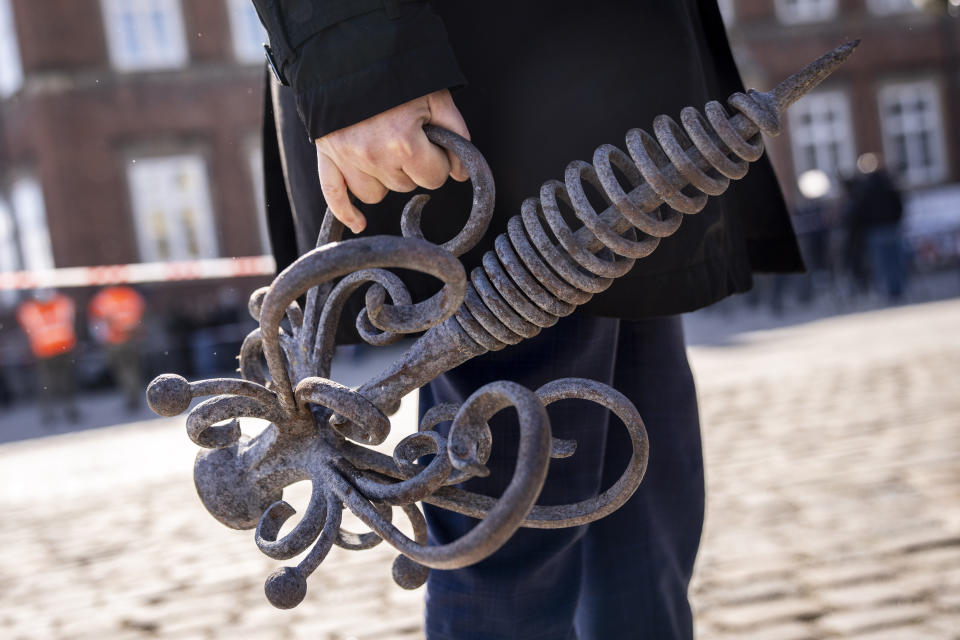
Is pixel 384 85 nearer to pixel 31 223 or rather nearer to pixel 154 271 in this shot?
pixel 154 271

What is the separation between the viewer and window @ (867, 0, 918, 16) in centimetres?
2191

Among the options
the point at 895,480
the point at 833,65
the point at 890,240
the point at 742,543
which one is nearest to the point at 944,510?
the point at 895,480

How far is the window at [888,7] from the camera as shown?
21.9 meters

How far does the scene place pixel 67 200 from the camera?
56.5ft

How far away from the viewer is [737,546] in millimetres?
2982

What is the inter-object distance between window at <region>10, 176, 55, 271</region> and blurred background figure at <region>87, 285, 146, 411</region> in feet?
22.9

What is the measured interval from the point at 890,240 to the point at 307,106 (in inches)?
454

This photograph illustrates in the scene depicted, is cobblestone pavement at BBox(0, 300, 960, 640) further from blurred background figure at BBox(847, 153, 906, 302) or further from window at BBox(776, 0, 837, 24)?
window at BBox(776, 0, 837, 24)

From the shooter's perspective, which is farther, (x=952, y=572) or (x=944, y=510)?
(x=944, y=510)

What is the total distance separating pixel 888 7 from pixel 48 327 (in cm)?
1896

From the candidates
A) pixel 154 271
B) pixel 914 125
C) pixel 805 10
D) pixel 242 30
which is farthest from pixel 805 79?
pixel 914 125

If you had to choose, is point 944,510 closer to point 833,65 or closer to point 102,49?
point 833,65

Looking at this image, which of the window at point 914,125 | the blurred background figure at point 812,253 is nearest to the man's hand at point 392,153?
the blurred background figure at point 812,253

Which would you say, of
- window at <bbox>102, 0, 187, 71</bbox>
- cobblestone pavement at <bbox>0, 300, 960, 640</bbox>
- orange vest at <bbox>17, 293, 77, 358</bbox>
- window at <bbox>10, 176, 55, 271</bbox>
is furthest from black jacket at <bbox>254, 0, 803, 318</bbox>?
window at <bbox>102, 0, 187, 71</bbox>
